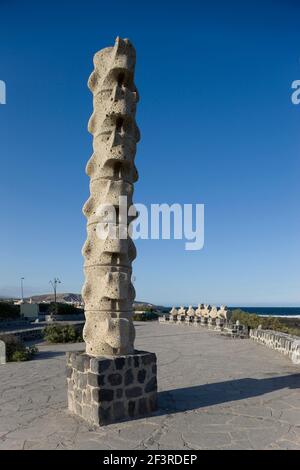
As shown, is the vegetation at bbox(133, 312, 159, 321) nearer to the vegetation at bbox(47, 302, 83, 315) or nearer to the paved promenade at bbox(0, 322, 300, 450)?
the vegetation at bbox(47, 302, 83, 315)

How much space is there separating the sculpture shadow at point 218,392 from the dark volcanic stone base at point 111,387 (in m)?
0.48

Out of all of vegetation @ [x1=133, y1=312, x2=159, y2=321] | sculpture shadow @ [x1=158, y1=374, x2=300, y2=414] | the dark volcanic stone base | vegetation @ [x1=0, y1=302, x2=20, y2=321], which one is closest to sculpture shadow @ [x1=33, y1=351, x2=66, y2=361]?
sculpture shadow @ [x1=158, y1=374, x2=300, y2=414]

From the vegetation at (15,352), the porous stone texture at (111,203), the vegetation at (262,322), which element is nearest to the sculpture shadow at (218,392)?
the porous stone texture at (111,203)

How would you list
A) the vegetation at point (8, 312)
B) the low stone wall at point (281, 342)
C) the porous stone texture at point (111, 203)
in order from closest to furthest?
the porous stone texture at point (111, 203) < the low stone wall at point (281, 342) < the vegetation at point (8, 312)

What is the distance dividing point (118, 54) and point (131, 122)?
43.5 inches

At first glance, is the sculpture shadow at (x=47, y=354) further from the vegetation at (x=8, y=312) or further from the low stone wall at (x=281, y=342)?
the vegetation at (x=8, y=312)

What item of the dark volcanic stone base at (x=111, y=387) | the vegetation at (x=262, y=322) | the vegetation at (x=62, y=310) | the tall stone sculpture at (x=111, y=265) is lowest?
the vegetation at (x=62, y=310)

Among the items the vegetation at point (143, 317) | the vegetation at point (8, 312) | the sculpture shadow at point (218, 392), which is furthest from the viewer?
the vegetation at point (143, 317)

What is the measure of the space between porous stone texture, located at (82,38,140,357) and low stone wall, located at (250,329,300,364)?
6.53m

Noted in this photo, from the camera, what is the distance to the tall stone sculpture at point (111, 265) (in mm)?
5797

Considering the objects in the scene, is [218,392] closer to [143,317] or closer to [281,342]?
[281,342]

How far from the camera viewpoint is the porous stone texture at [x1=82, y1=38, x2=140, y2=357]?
6109 millimetres

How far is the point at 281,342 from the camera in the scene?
41.9 ft
